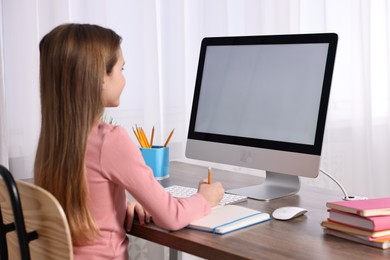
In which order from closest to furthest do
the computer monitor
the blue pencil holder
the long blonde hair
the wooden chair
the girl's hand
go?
the wooden chair, the long blonde hair, the girl's hand, the computer monitor, the blue pencil holder

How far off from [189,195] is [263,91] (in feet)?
1.18

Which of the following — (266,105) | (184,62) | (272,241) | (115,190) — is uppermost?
(184,62)

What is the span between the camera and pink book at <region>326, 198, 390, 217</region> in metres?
1.28

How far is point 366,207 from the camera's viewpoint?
51.1 inches

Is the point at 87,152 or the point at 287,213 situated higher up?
the point at 87,152

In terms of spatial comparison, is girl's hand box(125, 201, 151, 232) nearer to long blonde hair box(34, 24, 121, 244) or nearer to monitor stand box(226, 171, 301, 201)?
long blonde hair box(34, 24, 121, 244)

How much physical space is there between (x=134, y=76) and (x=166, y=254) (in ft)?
2.52

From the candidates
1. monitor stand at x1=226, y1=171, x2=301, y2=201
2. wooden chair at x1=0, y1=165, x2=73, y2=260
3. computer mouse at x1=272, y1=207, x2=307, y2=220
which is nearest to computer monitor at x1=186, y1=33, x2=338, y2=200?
monitor stand at x1=226, y1=171, x2=301, y2=201

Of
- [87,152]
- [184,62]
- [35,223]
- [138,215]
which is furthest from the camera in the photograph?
[184,62]

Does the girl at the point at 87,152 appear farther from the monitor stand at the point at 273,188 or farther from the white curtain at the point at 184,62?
the white curtain at the point at 184,62

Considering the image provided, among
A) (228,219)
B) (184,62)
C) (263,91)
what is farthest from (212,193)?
(184,62)

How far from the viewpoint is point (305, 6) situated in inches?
115

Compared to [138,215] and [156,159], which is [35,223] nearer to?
[138,215]

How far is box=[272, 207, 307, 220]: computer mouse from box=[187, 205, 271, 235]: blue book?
0.08ft
